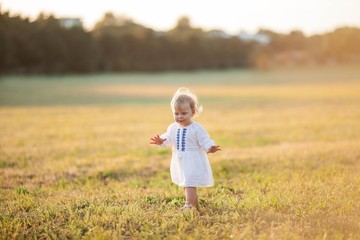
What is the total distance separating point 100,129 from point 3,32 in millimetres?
41638

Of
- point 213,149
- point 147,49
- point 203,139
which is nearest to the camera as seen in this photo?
point 213,149

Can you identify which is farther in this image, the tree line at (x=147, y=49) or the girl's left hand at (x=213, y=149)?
the tree line at (x=147, y=49)

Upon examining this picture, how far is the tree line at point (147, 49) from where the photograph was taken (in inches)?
2315

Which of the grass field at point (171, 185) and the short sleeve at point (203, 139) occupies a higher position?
the short sleeve at point (203, 139)

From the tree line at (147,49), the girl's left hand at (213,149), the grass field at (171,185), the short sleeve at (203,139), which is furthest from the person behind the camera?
the tree line at (147,49)

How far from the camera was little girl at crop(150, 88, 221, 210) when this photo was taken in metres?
5.27

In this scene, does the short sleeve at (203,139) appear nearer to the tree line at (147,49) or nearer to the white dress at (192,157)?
the white dress at (192,157)

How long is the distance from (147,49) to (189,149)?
72824 millimetres

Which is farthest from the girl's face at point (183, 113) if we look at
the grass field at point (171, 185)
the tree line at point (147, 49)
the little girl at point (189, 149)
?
the tree line at point (147, 49)

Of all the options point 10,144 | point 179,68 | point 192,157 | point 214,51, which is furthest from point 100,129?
point 214,51

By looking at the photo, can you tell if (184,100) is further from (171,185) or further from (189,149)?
(171,185)

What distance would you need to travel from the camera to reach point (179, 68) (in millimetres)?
79250

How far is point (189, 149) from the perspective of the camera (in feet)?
→ 17.6

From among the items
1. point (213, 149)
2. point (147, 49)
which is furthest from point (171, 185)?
point (147, 49)
